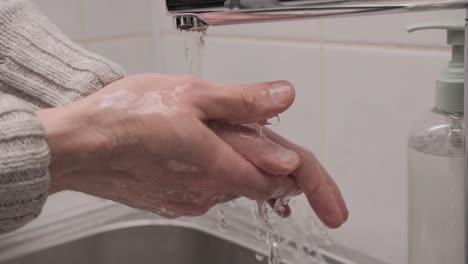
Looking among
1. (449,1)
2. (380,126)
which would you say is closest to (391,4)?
(449,1)

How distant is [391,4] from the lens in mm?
332

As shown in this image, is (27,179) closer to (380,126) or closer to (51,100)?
(51,100)

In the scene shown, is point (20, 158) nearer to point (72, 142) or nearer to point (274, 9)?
point (72, 142)

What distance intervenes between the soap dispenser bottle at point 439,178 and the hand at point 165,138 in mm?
111

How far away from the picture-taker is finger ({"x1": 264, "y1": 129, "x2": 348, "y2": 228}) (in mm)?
447

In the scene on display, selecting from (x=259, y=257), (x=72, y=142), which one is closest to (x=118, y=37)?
(x=259, y=257)

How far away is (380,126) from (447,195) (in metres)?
0.16

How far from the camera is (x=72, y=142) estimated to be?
1.33 ft

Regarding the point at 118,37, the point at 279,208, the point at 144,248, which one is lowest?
the point at 144,248

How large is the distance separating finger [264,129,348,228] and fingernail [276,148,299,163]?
11 millimetres

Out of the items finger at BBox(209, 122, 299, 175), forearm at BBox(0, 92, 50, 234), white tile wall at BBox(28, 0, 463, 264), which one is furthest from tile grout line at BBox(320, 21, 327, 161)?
forearm at BBox(0, 92, 50, 234)

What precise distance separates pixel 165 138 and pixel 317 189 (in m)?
0.12

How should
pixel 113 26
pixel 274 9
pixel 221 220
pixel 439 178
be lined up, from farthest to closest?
1. pixel 113 26
2. pixel 221 220
3. pixel 439 178
4. pixel 274 9

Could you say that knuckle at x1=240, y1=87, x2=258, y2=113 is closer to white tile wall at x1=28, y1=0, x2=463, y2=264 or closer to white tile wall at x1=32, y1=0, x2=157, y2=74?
white tile wall at x1=28, y1=0, x2=463, y2=264
